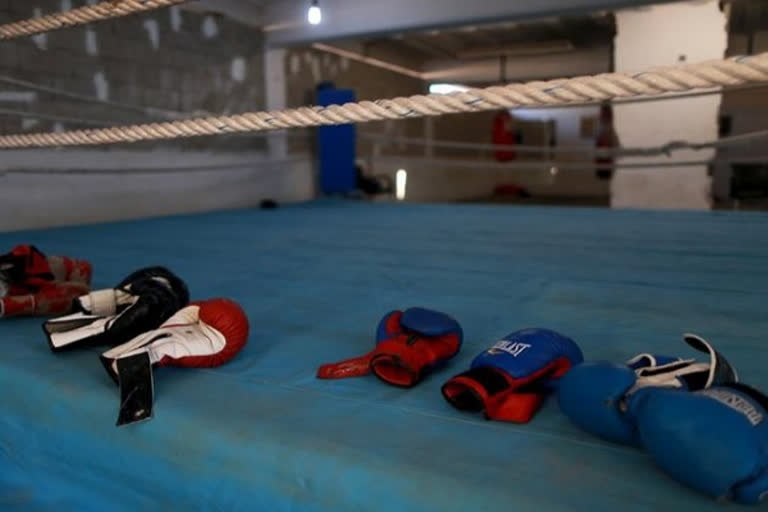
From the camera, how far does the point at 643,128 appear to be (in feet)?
17.8

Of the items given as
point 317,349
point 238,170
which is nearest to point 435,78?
point 238,170

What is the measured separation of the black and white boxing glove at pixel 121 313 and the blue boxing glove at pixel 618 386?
2.67ft

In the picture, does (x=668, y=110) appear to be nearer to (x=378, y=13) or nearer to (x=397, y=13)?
(x=397, y=13)

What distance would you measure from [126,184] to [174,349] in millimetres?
3435

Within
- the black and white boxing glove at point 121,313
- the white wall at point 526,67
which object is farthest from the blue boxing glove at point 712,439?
the white wall at point 526,67

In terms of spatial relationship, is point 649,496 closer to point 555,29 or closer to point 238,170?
point 238,170

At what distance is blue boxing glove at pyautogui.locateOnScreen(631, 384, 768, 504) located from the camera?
56 centimetres

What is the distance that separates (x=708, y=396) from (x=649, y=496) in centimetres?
13

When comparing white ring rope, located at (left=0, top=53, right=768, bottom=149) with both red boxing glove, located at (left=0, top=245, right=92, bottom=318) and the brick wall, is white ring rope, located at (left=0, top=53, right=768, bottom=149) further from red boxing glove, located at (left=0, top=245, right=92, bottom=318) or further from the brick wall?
the brick wall

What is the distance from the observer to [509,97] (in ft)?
3.19

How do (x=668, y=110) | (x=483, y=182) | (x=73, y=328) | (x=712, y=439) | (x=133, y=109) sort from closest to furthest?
(x=712, y=439), (x=73, y=328), (x=133, y=109), (x=668, y=110), (x=483, y=182)

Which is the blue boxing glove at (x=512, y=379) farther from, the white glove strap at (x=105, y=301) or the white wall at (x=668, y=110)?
the white wall at (x=668, y=110)

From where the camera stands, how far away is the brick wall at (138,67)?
3.35m

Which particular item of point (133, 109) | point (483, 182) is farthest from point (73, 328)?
point (483, 182)
